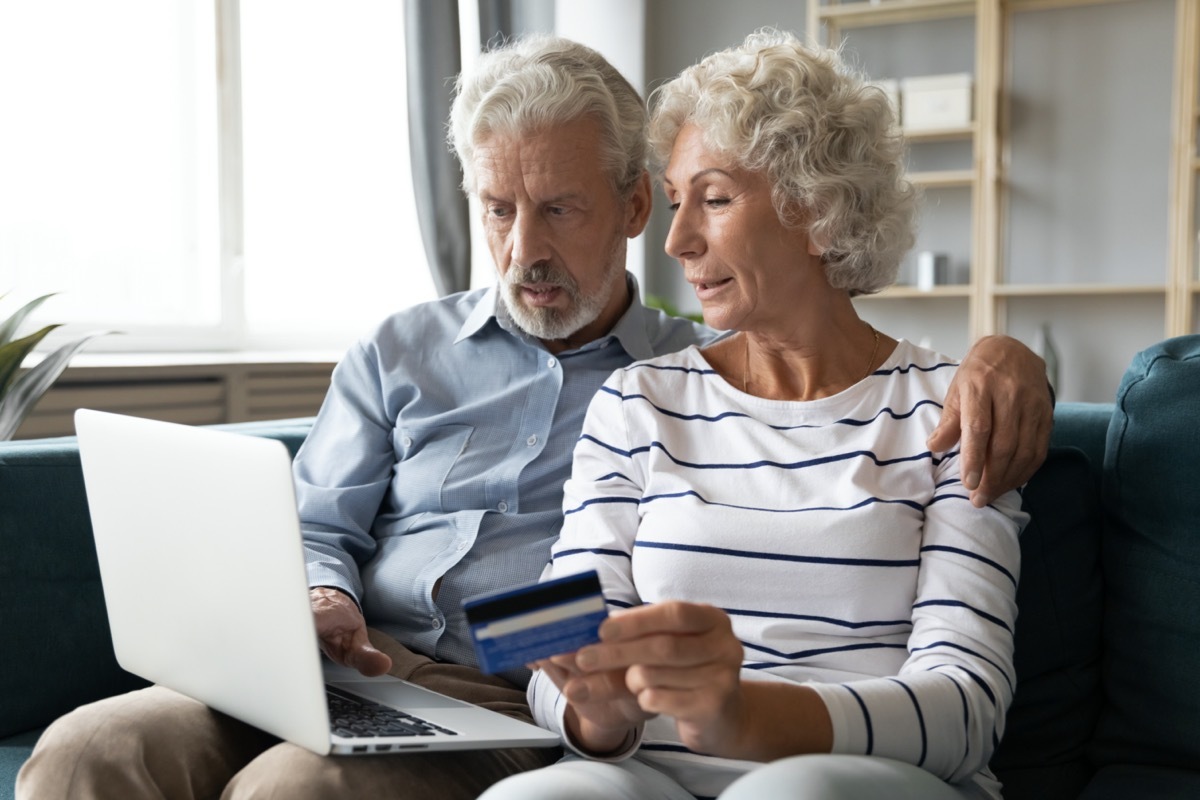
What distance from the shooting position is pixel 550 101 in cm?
158

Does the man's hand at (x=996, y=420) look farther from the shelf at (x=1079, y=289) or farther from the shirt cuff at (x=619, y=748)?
the shelf at (x=1079, y=289)

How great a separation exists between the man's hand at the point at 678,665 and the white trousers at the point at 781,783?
0.06m

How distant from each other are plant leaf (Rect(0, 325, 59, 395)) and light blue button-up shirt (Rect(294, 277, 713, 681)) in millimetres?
860

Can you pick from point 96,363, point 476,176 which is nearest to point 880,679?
point 476,176

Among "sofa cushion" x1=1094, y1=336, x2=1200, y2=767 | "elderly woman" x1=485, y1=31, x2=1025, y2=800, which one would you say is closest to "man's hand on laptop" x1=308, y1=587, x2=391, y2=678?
"elderly woman" x1=485, y1=31, x2=1025, y2=800

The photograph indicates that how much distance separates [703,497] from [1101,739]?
0.60 m

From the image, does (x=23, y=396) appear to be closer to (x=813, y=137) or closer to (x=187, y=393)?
(x=187, y=393)

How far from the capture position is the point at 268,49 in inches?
147

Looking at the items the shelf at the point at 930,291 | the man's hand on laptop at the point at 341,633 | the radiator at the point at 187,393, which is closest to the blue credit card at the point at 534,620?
the man's hand on laptop at the point at 341,633

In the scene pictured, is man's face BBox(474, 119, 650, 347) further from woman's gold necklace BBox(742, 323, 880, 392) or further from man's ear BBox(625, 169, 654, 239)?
woman's gold necklace BBox(742, 323, 880, 392)

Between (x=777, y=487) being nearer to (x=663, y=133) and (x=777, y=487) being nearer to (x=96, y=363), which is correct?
(x=663, y=133)

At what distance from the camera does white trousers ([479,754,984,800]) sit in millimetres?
A: 862

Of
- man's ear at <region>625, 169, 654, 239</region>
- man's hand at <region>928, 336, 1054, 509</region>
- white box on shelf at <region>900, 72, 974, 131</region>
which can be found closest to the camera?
→ man's hand at <region>928, 336, 1054, 509</region>

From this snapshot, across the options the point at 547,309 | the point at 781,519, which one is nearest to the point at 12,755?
the point at 547,309
